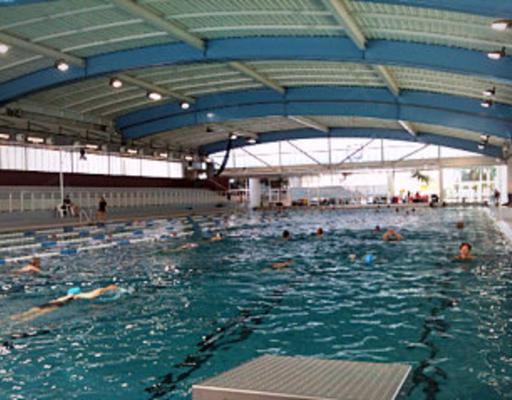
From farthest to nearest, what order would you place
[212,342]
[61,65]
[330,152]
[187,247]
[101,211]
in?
[330,152] → [101,211] → [187,247] → [61,65] → [212,342]

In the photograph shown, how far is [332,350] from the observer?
15.6ft

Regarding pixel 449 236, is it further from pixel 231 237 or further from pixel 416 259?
pixel 231 237

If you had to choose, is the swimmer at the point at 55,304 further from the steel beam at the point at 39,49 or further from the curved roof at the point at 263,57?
the steel beam at the point at 39,49

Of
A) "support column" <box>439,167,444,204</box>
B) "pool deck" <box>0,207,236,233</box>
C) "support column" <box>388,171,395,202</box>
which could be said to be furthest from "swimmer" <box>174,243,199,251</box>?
"support column" <box>388,171,395,202</box>

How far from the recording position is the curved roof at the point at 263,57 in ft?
34.4

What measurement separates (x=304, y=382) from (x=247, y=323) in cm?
441

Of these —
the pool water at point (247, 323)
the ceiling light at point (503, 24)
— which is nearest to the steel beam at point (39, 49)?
the pool water at point (247, 323)

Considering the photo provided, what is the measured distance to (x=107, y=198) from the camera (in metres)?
27.5

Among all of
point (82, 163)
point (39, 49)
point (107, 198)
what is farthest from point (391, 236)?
point (82, 163)

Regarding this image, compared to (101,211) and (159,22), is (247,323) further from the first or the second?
(101,211)

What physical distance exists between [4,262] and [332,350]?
931 centimetres

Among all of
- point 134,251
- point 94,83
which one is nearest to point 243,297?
point 134,251

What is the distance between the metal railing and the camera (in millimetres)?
21625

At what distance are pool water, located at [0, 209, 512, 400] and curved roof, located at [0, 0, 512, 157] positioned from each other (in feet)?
13.7
